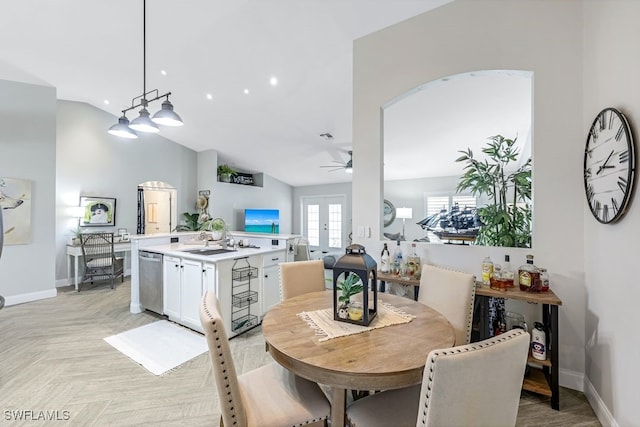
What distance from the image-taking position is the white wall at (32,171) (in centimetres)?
423

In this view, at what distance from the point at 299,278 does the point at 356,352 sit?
1.15 m

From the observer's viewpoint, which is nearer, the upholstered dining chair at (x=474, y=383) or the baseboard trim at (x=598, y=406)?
the upholstered dining chair at (x=474, y=383)

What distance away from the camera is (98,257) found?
208 inches

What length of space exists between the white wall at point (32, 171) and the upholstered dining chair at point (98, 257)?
465mm

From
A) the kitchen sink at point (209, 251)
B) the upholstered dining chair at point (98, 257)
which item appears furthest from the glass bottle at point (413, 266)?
the upholstered dining chair at point (98, 257)

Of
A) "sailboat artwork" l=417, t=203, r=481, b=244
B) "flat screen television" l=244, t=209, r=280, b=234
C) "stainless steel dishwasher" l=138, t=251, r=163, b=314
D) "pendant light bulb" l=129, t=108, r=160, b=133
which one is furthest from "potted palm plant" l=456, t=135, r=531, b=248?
"flat screen television" l=244, t=209, r=280, b=234

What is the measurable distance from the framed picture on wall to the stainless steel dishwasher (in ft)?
9.30

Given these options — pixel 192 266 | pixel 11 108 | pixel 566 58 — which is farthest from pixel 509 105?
pixel 11 108

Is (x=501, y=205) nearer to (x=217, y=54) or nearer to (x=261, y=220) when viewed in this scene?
(x=217, y=54)

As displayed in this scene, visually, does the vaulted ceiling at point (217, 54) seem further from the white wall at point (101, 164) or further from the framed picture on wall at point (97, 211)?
the framed picture on wall at point (97, 211)

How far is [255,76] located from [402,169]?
163 inches

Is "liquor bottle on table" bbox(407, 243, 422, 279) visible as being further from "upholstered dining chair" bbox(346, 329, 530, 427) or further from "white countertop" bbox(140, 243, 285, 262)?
"white countertop" bbox(140, 243, 285, 262)

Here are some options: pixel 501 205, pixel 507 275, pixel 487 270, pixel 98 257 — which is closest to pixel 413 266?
pixel 487 270

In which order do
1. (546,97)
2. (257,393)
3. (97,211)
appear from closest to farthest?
(257,393), (546,97), (97,211)
